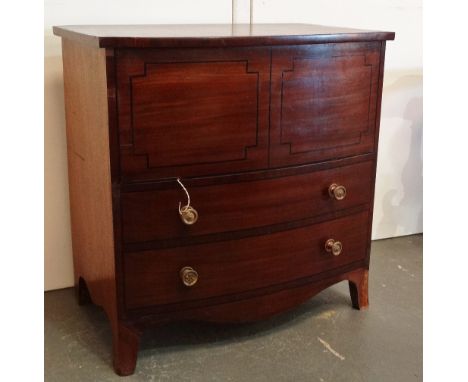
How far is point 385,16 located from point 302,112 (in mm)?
959

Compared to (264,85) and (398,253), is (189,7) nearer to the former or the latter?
(264,85)

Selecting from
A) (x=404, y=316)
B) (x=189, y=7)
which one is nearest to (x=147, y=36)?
(x=189, y=7)

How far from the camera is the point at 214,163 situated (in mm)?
1445

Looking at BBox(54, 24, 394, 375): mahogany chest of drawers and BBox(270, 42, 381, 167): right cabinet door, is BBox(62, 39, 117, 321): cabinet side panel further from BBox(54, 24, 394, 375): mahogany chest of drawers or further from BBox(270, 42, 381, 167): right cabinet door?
BBox(270, 42, 381, 167): right cabinet door

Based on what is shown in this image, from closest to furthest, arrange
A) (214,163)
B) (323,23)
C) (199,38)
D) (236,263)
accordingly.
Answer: (199,38) < (214,163) < (236,263) < (323,23)

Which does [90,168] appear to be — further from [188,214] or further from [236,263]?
[236,263]

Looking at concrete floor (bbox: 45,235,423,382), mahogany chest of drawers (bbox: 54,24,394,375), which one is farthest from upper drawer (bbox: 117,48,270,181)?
concrete floor (bbox: 45,235,423,382)

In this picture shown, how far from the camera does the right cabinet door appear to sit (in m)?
1.49

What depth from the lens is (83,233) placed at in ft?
5.67

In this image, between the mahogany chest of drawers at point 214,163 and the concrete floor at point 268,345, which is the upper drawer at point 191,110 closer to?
the mahogany chest of drawers at point 214,163

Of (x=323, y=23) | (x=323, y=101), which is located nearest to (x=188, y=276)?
(x=323, y=101)

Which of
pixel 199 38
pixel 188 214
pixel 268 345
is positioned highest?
pixel 199 38

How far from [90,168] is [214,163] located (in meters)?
0.36

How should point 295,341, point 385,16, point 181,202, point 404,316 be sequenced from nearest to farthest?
point 181,202, point 295,341, point 404,316, point 385,16
